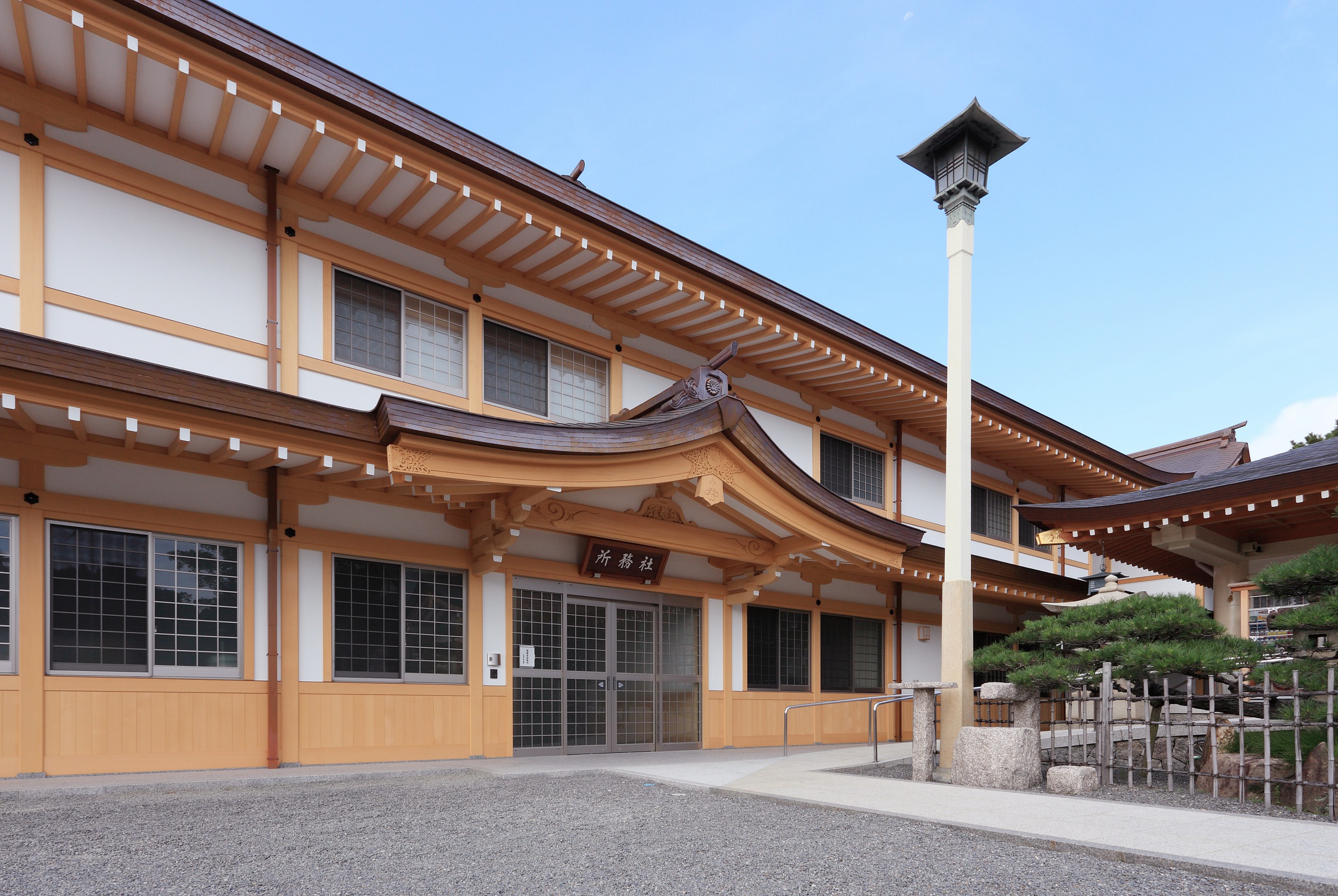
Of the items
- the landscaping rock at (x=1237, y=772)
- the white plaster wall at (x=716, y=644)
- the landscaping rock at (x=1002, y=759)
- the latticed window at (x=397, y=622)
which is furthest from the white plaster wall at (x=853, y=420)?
the landscaping rock at (x=1237, y=772)

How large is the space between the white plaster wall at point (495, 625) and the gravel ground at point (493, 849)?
2.63 m

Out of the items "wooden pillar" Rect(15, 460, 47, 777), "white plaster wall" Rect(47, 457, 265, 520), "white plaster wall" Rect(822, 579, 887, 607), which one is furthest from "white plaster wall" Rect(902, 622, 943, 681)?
"wooden pillar" Rect(15, 460, 47, 777)

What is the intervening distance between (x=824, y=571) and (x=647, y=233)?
6.45 meters

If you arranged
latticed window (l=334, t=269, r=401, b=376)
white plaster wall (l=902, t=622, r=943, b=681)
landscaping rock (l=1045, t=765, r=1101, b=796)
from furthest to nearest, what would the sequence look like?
white plaster wall (l=902, t=622, r=943, b=681)
latticed window (l=334, t=269, r=401, b=376)
landscaping rock (l=1045, t=765, r=1101, b=796)

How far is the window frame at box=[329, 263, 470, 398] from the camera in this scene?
380 inches

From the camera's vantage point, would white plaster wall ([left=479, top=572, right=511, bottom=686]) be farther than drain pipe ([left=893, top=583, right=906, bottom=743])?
No

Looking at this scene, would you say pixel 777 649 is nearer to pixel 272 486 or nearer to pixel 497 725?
pixel 497 725

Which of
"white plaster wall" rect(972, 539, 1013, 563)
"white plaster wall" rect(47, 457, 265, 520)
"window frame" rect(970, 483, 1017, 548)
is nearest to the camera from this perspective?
"white plaster wall" rect(47, 457, 265, 520)

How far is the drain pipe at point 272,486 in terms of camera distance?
341 inches

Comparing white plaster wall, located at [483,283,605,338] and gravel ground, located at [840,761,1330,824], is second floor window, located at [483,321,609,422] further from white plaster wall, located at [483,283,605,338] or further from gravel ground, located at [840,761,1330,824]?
gravel ground, located at [840,761,1330,824]

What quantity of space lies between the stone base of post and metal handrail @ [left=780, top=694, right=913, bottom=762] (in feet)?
2.18

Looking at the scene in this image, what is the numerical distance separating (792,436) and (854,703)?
4.69 m

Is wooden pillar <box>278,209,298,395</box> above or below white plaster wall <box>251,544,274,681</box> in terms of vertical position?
above

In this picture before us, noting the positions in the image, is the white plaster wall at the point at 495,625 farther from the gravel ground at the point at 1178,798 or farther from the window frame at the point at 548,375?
the gravel ground at the point at 1178,798
